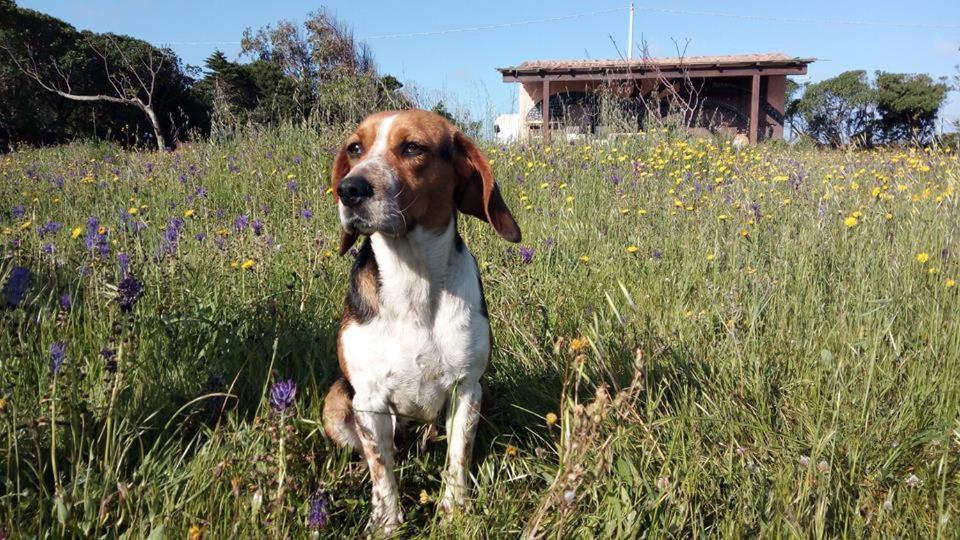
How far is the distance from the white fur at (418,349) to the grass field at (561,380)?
0.57 feet

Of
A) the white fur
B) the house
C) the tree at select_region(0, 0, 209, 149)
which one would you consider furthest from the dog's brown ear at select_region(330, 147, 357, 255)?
the tree at select_region(0, 0, 209, 149)

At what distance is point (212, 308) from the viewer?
2678mm

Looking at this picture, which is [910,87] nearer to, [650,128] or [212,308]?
[650,128]

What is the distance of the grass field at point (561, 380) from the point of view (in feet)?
5.03

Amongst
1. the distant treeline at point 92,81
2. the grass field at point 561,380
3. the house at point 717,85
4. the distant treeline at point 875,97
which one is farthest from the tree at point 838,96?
the grass field at point 561,380

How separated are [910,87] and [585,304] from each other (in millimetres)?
41687

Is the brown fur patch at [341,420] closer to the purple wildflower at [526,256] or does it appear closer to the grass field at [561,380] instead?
the grass field at [561,380]

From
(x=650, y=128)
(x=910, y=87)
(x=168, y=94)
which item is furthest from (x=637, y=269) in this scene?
(x=910, y=87)

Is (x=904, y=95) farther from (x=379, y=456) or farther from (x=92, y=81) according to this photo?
(x=379, y=456)

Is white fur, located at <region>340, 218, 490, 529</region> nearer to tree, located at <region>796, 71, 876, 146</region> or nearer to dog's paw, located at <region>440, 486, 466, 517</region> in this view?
dog's paw, located at <region>440, 486, 466, 517</region>

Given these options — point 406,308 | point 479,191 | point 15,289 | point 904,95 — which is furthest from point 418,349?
point 904,95

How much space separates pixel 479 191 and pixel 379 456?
103 cm

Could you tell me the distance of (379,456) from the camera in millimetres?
2043

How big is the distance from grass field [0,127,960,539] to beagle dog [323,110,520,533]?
15cm
